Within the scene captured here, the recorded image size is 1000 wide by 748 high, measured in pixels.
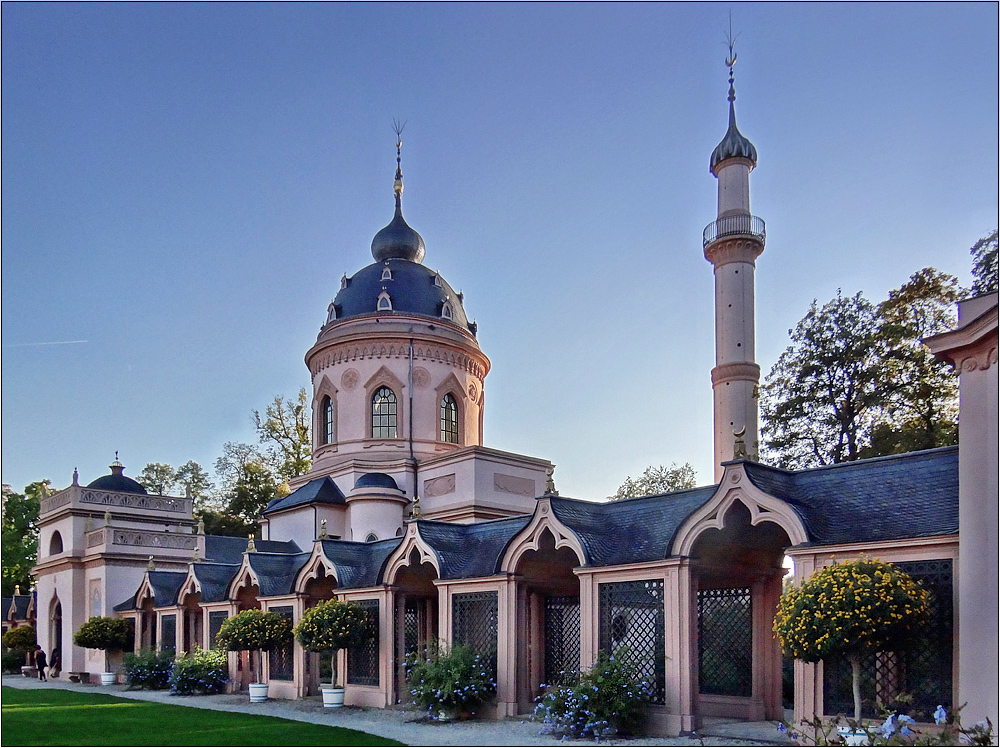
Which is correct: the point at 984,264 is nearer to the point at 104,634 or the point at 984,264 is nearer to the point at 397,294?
the point at 397,294

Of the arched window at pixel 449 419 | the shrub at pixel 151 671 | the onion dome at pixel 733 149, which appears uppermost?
the onion dome at pixel 733 149

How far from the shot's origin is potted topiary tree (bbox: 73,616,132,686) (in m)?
32.1

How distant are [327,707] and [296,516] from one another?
14.5 meters

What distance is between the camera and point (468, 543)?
2120 centimetres

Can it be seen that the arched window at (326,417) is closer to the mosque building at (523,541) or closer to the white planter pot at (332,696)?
the mosque building at (523,541)

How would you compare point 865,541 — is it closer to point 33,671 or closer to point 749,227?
point 749,227

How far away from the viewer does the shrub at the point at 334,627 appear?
824 inches

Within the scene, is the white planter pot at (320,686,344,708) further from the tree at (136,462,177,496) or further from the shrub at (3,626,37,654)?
the tree at (136,462,177,496)

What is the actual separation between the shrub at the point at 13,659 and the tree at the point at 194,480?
18385mm

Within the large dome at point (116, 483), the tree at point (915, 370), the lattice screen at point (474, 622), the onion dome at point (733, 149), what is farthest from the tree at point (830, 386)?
the large dome at point (116, 483)

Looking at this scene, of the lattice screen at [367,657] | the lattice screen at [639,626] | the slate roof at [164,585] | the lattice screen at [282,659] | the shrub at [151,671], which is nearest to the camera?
the lattice screen at [639,626]

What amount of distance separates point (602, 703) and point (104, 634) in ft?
73.4

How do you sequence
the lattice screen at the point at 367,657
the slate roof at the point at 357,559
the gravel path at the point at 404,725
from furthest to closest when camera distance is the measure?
1. the slate roof at the point at 357,559
2. the lattice screen at the point at 367,657
3. the gravel path at the point at 404,725

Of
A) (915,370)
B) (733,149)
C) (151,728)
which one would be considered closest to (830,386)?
(915,370)
